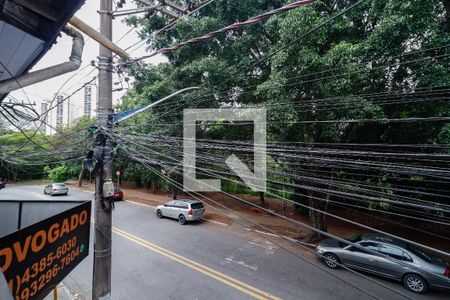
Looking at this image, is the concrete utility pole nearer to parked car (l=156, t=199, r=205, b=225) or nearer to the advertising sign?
the advertising sign

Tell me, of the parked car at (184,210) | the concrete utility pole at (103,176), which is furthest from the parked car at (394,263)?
the parked car at (184,210)

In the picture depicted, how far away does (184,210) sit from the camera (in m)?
12.9

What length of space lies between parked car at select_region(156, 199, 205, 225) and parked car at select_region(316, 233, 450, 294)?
6666 millimetres

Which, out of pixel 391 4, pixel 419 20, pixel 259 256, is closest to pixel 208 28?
pixel 391 4

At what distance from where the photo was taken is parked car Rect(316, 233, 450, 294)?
6.67 metres

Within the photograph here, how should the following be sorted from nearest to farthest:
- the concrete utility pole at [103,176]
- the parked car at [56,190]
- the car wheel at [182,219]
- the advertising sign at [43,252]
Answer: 1. the advertising sign at [43,252]
2. the concrete utility pole at [103,176]
3. the car wheel at [182,219]
4. the parked car at [56,190]

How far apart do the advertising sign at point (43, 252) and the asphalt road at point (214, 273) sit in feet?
12.6

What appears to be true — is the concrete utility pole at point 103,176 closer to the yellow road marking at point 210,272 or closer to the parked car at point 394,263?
the yellow road marking at point 210,272

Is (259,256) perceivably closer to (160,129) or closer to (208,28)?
(160,129)

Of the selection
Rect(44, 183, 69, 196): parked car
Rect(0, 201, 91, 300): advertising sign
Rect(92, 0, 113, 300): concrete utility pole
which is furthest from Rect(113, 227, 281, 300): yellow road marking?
Rect(44, 183, 69, 196): parked car

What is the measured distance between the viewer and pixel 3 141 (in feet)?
84.9

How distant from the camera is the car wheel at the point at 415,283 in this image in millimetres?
6672

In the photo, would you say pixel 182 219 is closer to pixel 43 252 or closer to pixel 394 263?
pixel 394 263

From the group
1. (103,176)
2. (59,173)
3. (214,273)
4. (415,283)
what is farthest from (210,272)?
(59,173)
